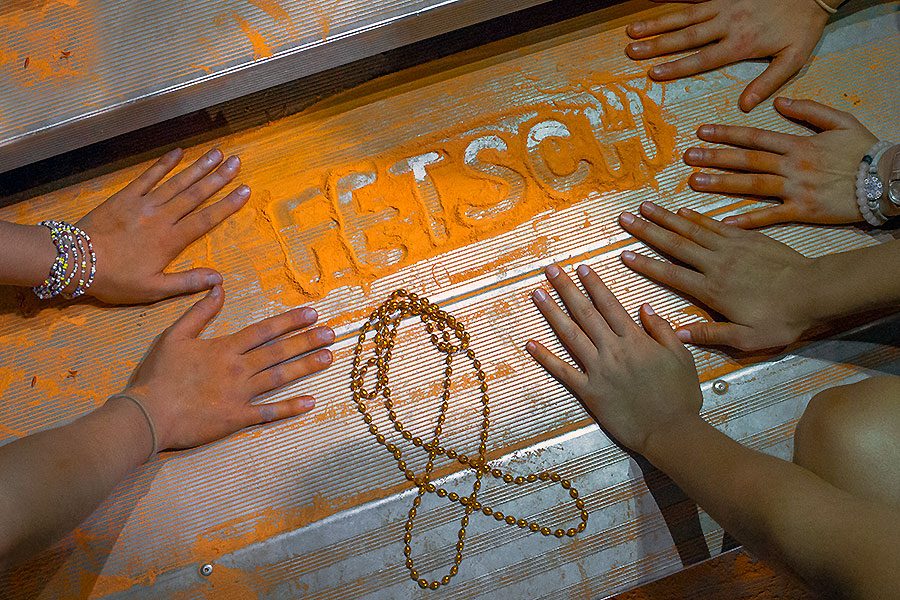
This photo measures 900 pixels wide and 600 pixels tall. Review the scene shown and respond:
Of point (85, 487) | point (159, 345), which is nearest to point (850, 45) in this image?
point (159, 345)

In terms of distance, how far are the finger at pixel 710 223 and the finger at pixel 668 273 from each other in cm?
9

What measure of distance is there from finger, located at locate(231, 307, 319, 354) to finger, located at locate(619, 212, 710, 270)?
2.05 feet

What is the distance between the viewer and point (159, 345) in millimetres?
1230

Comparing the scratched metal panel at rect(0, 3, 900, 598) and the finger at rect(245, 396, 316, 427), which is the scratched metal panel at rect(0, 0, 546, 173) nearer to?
the scratched metal panel at rect(0, 3, 900, 598)

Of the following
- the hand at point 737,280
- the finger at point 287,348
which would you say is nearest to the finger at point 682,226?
the hand at point 737,280

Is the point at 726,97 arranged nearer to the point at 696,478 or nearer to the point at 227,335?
the point at 696,478

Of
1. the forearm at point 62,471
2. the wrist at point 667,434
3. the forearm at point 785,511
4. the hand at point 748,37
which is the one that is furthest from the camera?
the hand at point 748,37

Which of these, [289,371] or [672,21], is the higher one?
[672,21]

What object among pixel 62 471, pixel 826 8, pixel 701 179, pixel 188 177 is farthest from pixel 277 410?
pixel 826 8

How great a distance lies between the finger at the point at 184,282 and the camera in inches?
49.8

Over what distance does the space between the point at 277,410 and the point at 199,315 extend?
0.23 meters

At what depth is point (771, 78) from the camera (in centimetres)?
136

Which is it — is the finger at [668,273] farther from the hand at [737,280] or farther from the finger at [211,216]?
the finger at [211,216]

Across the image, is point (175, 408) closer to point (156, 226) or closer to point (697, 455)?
point (156, 226)
